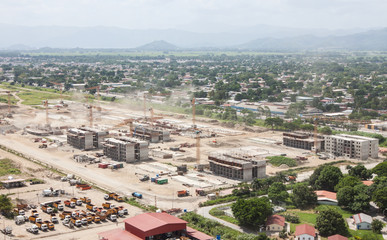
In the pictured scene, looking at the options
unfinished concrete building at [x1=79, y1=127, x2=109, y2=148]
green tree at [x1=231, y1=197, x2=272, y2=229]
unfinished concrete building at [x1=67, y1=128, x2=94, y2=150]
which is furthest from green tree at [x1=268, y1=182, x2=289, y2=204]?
unfinished concrete building at [x1=67, y1=128, x2=94, y2=150]

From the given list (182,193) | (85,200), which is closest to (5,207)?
(85,200)

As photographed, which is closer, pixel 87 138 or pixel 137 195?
pixel 137 195

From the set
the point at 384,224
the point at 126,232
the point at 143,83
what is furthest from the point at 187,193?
the point at 143,83

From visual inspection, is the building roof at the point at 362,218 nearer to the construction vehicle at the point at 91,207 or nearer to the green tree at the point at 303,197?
the green tree at the point at 303,197

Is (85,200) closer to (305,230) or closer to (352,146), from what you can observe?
(305,230)

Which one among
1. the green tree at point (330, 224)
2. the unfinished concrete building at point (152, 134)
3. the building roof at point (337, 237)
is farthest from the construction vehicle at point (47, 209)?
the unfinished concrete building at point (152, 134)

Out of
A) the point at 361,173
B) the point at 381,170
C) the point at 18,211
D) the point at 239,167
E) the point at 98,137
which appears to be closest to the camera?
the point at 18,211
